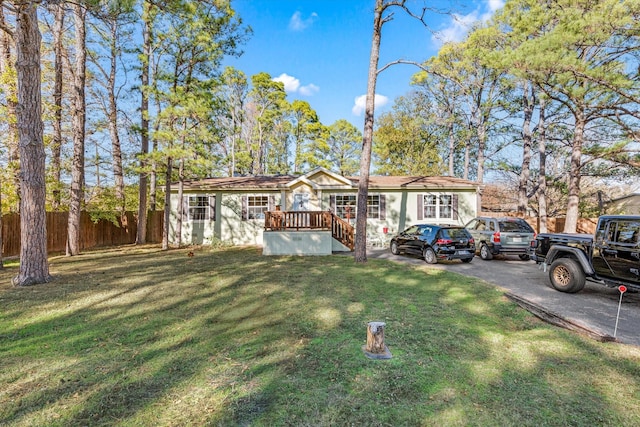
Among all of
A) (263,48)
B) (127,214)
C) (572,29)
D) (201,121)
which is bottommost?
(127,214)

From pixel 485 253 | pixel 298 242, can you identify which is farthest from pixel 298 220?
pixel 485 253

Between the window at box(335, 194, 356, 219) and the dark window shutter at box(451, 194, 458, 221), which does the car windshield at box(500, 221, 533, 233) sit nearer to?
the dark window shutter at box(451, 194, 458, 221)

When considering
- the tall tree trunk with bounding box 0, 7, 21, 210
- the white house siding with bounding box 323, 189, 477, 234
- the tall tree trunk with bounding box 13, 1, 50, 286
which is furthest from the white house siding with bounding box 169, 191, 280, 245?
the tall tree trunk with bounding box 13, 1, 50, 286

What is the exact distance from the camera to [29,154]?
643cm

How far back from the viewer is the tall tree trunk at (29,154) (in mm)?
6371

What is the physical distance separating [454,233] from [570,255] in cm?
352

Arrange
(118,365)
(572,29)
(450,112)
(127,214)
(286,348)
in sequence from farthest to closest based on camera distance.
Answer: (450,112) → (127,214) → (572,29) → (286,348) → (118,365)

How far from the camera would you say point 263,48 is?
15.9m

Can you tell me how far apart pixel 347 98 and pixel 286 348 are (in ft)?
56.0

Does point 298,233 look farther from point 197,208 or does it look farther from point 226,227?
point 197,208

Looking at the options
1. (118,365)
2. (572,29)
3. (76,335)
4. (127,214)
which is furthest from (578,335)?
(127,214)

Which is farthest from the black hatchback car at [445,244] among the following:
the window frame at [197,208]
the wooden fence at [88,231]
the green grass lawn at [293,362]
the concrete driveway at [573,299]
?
the wooden fence at [88,231]

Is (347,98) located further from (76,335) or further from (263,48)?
(76,335)

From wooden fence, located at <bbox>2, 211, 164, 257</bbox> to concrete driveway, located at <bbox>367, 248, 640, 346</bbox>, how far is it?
554 inches
